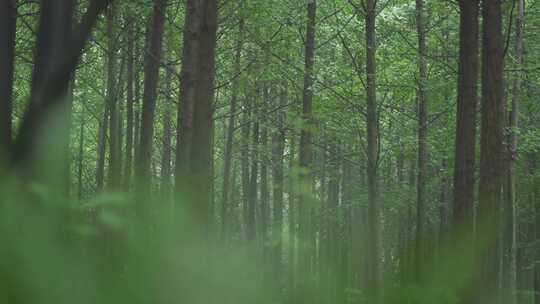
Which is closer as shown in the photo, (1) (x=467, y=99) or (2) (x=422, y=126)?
(1) (x=467, y=99)

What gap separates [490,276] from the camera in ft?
32.7

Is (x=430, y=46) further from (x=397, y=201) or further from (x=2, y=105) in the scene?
(x=2, y=105)

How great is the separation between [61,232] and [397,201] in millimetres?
23272

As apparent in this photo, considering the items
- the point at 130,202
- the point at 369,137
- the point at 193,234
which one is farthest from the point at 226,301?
the point at 369,137

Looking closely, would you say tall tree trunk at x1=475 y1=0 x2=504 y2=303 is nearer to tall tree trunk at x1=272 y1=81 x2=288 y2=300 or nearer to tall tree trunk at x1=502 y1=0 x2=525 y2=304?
tall tree trunk at x1=272 y1=81 x2=288 y2=300

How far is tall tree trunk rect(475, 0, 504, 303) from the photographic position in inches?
401

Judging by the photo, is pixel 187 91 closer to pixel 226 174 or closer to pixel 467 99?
pixel 467 99

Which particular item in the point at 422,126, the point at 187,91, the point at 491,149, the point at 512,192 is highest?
the point at 422,126

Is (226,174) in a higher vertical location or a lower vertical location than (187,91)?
lower

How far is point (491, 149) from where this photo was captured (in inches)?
429

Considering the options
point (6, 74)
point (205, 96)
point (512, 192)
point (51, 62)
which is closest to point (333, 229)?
point (512, 192)

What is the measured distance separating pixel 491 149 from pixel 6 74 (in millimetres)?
9269

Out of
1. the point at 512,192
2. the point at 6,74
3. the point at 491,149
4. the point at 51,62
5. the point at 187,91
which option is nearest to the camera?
the point at 51,62

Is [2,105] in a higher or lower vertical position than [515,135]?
lower
